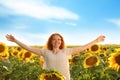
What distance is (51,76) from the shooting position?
5.29 meters

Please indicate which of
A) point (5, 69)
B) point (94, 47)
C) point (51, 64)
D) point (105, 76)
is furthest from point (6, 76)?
point (94, 47)

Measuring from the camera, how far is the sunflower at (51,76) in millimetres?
5258

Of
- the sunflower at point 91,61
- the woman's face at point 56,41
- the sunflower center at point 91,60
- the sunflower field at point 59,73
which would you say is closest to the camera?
the sunflower field at point 59,73

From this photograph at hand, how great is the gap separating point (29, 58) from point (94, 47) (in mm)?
2106

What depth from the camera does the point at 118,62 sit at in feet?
24.8

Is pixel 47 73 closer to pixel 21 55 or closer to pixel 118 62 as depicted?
pixel 118 62

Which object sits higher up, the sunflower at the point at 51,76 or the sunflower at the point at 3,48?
the sunflower at the point at 3,48

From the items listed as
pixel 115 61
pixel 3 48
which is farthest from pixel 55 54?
pixel 3 48

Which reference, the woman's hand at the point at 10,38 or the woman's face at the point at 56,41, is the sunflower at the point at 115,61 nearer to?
the woman's face at the point at 56,41

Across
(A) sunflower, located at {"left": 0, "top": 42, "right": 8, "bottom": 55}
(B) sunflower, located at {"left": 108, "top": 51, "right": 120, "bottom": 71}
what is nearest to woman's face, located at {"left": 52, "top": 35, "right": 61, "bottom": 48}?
(B) sunflower, located at {"left": 108, "top": 51, "right": 120, "bottom": 71}

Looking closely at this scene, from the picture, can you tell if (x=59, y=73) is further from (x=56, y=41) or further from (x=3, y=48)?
(x=3, y=48)

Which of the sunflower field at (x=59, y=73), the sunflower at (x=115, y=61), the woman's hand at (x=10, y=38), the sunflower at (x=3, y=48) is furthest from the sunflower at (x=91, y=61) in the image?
the sunflower at (x=115, y=61)

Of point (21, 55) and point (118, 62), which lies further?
point (21, 55)

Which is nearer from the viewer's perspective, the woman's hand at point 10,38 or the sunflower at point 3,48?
the woman's hand at point 10,38
